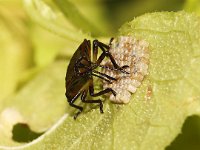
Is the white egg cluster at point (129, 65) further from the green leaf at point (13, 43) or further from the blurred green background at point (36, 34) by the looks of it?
the green leaf at point (13, 43)

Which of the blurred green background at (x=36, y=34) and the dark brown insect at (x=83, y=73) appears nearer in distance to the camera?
the dark brown insect at (x=83, y=73)

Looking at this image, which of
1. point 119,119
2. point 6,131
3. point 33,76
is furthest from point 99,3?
point 119,119

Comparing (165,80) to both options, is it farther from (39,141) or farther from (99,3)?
(99,3)

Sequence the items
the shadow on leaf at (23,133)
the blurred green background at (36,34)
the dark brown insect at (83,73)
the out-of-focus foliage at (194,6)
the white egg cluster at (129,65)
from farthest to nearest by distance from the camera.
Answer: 1. the blurred green background at (36,34)
2. the shadow on leaf at (23,133)
3. the out-of-focus foliage at (194,6)
4. the dark brown insect at (83,73)
5. the white egg cluster at (129,65)

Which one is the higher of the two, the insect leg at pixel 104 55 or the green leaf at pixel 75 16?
the green leaf at pixel 75 16

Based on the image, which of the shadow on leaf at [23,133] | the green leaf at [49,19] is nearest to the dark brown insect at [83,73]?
the green leaf at [49,19]
